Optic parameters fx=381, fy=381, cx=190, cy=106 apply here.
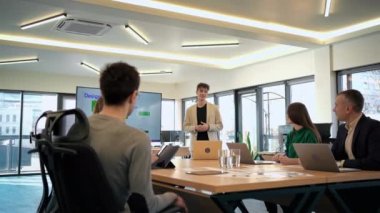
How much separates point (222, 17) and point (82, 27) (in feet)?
6.53

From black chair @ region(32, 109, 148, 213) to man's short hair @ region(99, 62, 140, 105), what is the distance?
192mm

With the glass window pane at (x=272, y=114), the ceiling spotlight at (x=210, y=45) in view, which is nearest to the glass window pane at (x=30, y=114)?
the ceiling spotlight at (x=210, y=45)

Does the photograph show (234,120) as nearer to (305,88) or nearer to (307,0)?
(305,88)

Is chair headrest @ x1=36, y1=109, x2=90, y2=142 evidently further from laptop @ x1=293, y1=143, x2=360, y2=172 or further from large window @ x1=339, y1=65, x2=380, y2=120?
large window @ x1=339, y1=65, x2=380, y2=120

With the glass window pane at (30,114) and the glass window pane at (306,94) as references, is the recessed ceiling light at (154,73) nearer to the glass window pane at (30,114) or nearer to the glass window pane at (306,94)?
the glass window pane at (30,114)

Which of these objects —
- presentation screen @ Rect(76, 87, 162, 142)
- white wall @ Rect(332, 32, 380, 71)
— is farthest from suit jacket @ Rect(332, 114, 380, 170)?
white wall @ Rect(332, 32, 380, 71)

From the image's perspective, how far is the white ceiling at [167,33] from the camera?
14.8 ft

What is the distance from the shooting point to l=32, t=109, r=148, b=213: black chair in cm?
122

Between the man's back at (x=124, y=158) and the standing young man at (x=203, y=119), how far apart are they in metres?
2.56

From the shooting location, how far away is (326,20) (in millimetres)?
5172

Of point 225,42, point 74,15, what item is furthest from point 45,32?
point 225,42

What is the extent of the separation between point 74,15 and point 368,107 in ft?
14.5

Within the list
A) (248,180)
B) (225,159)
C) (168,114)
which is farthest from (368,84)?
(168,114)

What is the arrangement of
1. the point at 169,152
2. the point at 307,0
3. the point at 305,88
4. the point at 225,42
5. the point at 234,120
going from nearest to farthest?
the point at 169,152 < the point at 307,0 < the point at 225,42 < the point at 305,88 < the point at 234,120
